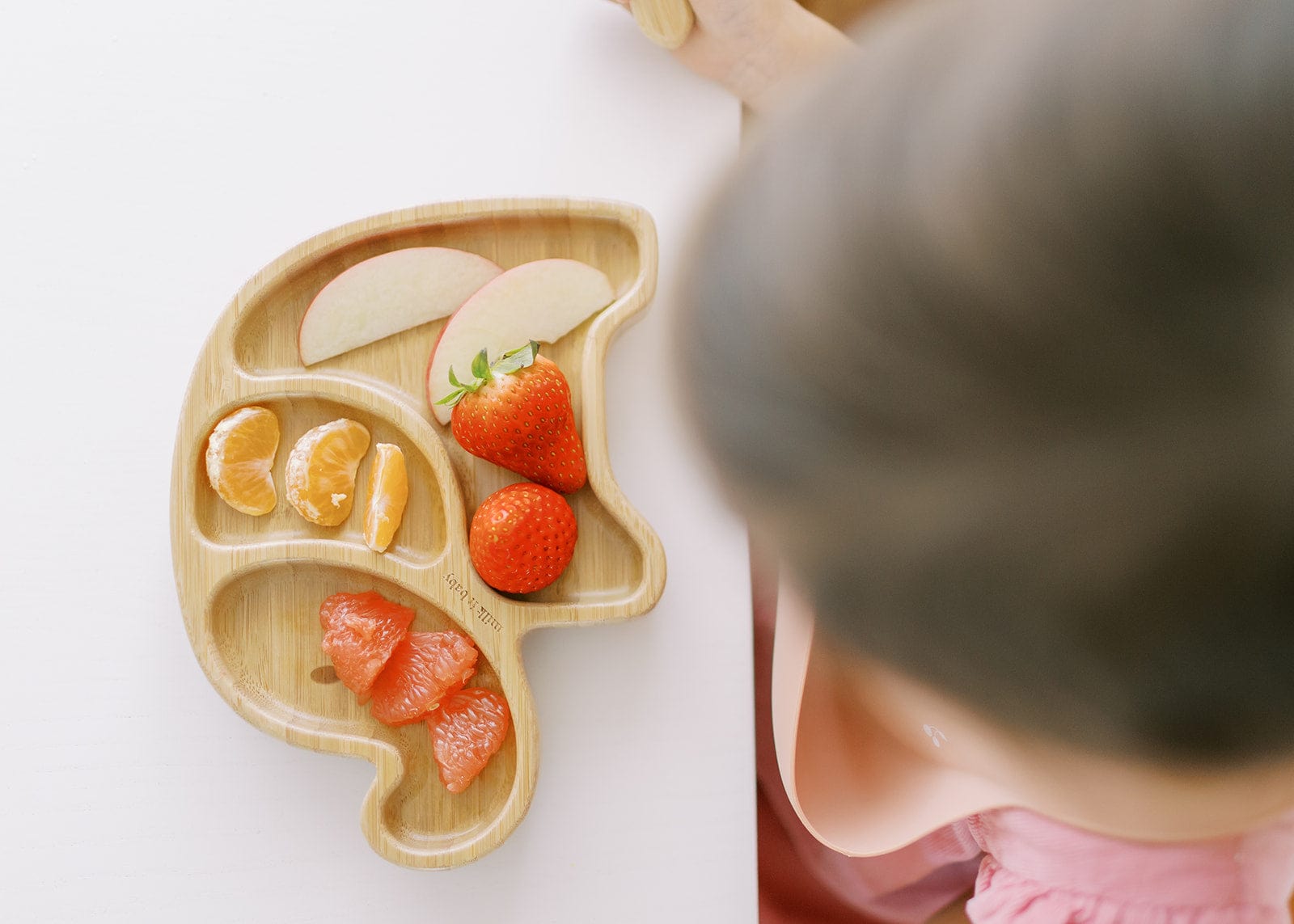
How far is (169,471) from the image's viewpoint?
2.64 feet

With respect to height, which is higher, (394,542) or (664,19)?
(664,19)

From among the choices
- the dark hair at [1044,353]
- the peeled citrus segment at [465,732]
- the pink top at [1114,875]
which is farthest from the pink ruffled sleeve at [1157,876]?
the peeled citrus segment at [465,732]

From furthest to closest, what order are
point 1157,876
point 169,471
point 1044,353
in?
point 169,471
point 1157,876
point 1044,353

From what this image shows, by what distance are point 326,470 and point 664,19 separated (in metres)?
0.47

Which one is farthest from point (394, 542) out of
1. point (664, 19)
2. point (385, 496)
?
point (664, 19)

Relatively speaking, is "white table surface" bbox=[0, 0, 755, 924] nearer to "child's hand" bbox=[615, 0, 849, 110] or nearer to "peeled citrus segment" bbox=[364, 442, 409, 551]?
"child's hand" bbox=[615, 0, 849, 110]

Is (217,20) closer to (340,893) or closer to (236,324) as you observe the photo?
(236,324)

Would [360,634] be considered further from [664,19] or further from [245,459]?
[664,19]

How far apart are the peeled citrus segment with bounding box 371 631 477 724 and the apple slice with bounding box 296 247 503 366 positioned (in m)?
0.25

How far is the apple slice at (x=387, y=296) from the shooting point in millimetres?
754

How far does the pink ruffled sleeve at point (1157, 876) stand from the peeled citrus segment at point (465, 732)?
389 millimetres

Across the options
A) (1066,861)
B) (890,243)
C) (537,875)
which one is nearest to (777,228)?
(890,243)

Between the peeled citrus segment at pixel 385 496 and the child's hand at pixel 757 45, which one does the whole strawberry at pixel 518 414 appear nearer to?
the peeled citrus segment at pixel 385 496

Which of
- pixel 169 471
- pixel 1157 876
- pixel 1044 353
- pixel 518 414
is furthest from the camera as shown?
pixel 169 471
